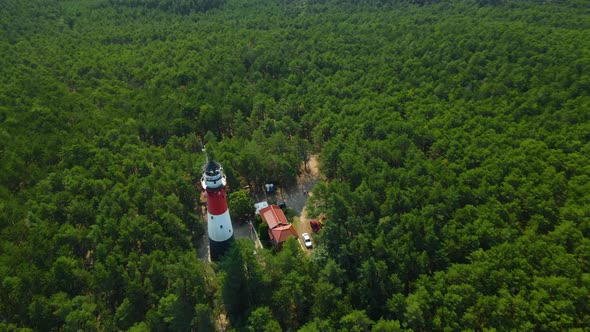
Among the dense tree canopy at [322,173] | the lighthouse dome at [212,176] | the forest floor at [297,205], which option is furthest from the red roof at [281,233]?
the lighthouse dome at [212,176]

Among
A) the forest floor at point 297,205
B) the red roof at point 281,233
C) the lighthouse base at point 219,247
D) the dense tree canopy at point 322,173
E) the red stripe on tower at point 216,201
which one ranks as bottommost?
the forest floor at point 297,205

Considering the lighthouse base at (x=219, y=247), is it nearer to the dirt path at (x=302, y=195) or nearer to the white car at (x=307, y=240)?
the white car at (x=307, y=240)

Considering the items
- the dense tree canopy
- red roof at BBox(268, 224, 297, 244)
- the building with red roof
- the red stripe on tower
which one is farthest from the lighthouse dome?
the building with red roof

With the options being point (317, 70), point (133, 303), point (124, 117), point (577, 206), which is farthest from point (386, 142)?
point (124, 117)

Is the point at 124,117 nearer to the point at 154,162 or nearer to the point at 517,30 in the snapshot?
the point at 154,162

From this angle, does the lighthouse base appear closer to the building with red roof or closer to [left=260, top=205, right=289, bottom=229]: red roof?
the building with red roof
